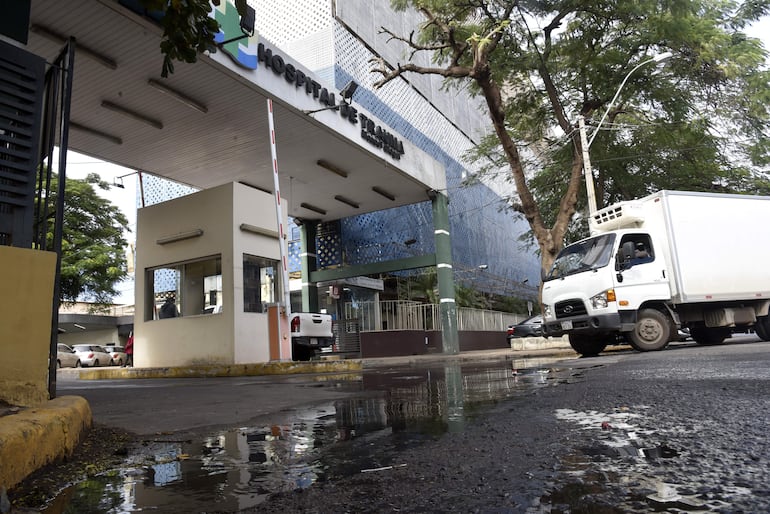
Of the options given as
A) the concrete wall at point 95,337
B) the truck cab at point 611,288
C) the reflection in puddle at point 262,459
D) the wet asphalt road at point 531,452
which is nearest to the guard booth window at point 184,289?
the truck cab at point 611,288

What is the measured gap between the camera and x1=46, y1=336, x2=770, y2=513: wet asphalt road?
1.57 metres

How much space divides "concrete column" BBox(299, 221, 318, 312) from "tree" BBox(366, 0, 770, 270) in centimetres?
715

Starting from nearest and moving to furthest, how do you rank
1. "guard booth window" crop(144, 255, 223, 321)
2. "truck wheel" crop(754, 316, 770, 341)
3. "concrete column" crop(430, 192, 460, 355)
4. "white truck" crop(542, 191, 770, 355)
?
"white truck" crop(542, 191, 770, 355), "truck wheel" crop(754, 316, 770, 341), "guard booth window" crop(144, 255, 223, 321), "concrete column" crop(430, 192, 460, 355)

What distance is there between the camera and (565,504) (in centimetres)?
148

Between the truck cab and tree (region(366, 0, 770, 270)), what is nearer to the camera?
the truck cab


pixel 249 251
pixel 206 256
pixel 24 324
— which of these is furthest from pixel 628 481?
pixel 206 256

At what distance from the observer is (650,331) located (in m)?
10.2

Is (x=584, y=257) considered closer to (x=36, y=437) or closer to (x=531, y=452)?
(x=531, y=452)

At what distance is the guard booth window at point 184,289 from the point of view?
40.4 feet

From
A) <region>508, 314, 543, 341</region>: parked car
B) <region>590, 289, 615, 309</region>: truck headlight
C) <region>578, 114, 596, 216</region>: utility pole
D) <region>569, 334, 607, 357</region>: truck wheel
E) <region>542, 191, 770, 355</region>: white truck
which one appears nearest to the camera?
<region>590, 289, 615, 309</region>: truck headlight

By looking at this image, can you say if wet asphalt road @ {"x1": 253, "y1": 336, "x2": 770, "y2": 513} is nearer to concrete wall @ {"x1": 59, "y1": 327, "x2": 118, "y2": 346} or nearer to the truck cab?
the truck cab

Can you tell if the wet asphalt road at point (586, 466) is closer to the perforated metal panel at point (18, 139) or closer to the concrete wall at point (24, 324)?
the concrete wall at point (24, 324)

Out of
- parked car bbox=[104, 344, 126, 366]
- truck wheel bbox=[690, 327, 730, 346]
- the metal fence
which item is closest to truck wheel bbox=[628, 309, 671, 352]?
truck wheel bbox=[690, 327, 730, 346]

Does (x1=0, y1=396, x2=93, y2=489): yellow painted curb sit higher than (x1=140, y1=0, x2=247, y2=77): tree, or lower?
lower
